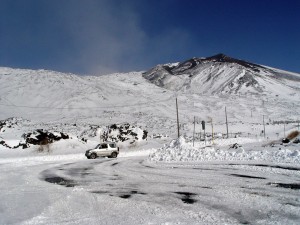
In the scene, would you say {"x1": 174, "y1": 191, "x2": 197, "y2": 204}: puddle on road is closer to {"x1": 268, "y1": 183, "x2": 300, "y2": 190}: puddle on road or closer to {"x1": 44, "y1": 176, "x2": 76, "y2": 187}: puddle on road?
{"x1": 268, "y1": 183, "x2": 300, "y2": 190}: puddle on road

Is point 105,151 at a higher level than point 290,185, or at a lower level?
higher

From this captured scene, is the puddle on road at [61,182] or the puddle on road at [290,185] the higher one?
the puddle on road at [290,185]

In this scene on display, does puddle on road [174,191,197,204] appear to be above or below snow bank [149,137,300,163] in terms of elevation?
below

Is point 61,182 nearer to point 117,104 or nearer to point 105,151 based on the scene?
point 105,151

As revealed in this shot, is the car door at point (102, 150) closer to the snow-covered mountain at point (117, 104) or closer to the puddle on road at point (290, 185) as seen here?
the puddle on road at point (290, 185)

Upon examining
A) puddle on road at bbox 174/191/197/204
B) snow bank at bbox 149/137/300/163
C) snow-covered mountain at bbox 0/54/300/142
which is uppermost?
snow-covered mountain at bbox 0/54/300/142

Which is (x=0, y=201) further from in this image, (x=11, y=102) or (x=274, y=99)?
(x=274, y=99)

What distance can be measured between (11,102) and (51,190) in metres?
131

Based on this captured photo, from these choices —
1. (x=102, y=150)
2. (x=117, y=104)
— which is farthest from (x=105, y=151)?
(x=117, y=104)

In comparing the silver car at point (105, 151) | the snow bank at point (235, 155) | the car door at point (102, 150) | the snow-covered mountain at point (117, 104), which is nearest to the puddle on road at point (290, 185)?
the snow bank at point (235, 155)

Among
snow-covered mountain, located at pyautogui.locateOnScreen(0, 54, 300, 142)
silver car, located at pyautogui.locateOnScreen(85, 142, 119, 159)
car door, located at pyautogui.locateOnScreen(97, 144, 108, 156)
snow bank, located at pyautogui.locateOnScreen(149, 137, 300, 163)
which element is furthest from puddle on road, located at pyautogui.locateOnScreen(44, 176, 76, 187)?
snow-covered mountain, located at pyautogui.locateOnScreen(0, 54, 300, 142)

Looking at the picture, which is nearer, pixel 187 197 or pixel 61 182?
pixel 187 197

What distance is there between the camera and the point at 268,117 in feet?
454

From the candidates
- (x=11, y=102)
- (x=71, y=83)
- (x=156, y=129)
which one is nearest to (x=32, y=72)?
(x=71, y=83)
